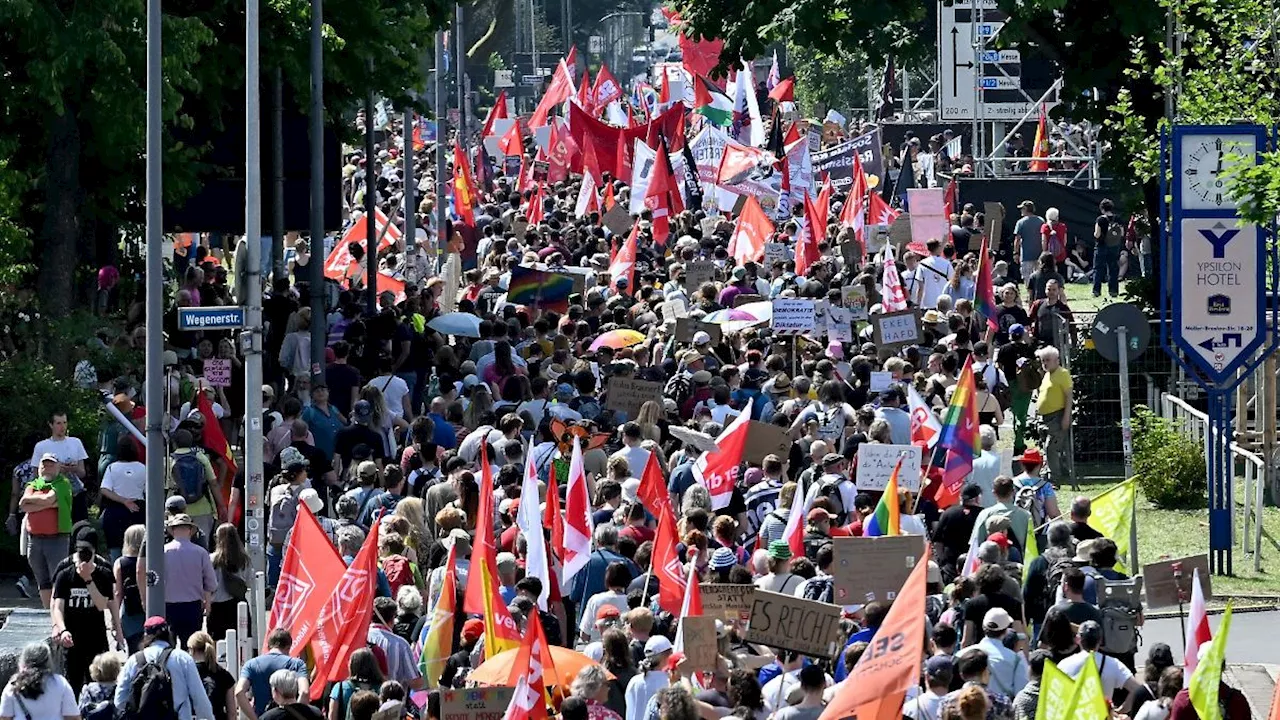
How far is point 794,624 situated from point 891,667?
2.41 meters

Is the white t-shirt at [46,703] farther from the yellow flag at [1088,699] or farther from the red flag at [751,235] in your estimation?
the red flag at [751,235]

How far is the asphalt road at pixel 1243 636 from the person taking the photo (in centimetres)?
1791

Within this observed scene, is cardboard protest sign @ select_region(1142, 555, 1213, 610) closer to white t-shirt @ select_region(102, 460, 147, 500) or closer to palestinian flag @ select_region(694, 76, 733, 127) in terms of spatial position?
white t-shirt @ select_region(102, 460, 147, 500)

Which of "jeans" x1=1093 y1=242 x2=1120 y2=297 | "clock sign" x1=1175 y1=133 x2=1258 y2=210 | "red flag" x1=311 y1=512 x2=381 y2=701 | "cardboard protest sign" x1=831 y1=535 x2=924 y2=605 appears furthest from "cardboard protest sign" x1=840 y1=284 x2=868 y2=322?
"red flag" x1=311 y1=512 x2=381 y2=701

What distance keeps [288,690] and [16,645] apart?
18.9 feet

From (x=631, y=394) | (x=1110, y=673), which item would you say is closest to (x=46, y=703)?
(x=1110, y=673)

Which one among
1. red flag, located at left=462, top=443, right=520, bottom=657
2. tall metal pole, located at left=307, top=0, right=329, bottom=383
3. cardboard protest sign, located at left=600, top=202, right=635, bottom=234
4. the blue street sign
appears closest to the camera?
red flag, located at left=462, top=443, right=520, bottom=657

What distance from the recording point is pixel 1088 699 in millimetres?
10656

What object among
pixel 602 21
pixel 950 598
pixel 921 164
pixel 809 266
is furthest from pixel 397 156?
pixel 602 21

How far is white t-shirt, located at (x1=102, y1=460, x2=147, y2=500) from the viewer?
19281 millimetres

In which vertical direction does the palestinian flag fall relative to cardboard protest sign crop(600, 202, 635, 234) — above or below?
above

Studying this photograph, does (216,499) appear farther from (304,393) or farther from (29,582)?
(304,393)

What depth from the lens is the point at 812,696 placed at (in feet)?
41.4

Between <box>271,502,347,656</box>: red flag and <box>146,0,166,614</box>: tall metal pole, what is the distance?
2.49 meters
